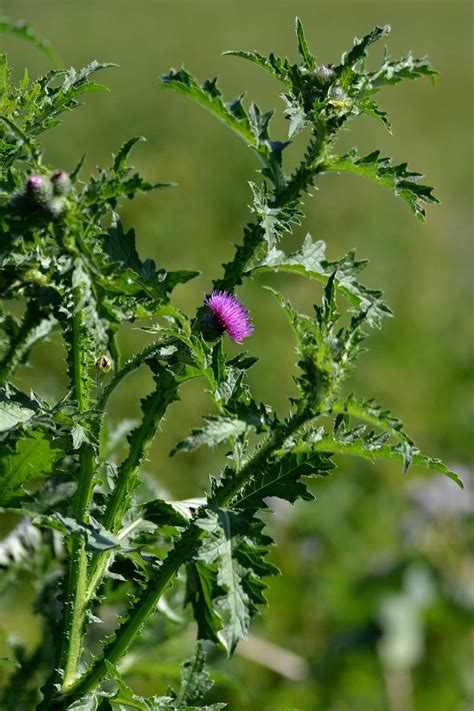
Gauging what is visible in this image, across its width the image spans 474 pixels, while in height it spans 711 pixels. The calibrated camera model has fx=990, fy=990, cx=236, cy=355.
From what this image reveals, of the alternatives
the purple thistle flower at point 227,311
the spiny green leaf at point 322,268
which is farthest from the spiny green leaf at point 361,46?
the purple thistle flower at point 227,311

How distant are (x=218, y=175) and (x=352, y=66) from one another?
24.4 ft

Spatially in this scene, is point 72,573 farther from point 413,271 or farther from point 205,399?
point 413,271

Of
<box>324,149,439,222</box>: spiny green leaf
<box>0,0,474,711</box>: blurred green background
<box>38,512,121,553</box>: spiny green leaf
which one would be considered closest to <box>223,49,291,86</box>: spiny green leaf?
<box>324,149,439,222</box>: spiny green leaf

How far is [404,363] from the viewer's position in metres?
7.63

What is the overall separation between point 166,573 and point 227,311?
36cm

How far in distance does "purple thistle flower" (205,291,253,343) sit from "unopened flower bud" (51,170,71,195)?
0.29m

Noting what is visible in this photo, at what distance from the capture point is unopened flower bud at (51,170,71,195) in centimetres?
115

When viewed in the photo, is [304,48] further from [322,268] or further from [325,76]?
[322,268]

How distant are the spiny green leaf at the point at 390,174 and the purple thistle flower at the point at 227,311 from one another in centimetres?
24

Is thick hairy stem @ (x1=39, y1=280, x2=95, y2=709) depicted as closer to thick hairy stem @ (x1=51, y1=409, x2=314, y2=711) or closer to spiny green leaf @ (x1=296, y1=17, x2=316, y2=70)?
thick hairy stem @ (x1=51, y1=409, x2=314, y2=711)

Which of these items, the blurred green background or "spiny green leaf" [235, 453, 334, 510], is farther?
the blurred green background

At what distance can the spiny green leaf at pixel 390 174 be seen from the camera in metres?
1.39

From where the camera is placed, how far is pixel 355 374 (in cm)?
693

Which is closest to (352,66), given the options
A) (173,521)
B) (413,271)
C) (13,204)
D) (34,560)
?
(13,204)
